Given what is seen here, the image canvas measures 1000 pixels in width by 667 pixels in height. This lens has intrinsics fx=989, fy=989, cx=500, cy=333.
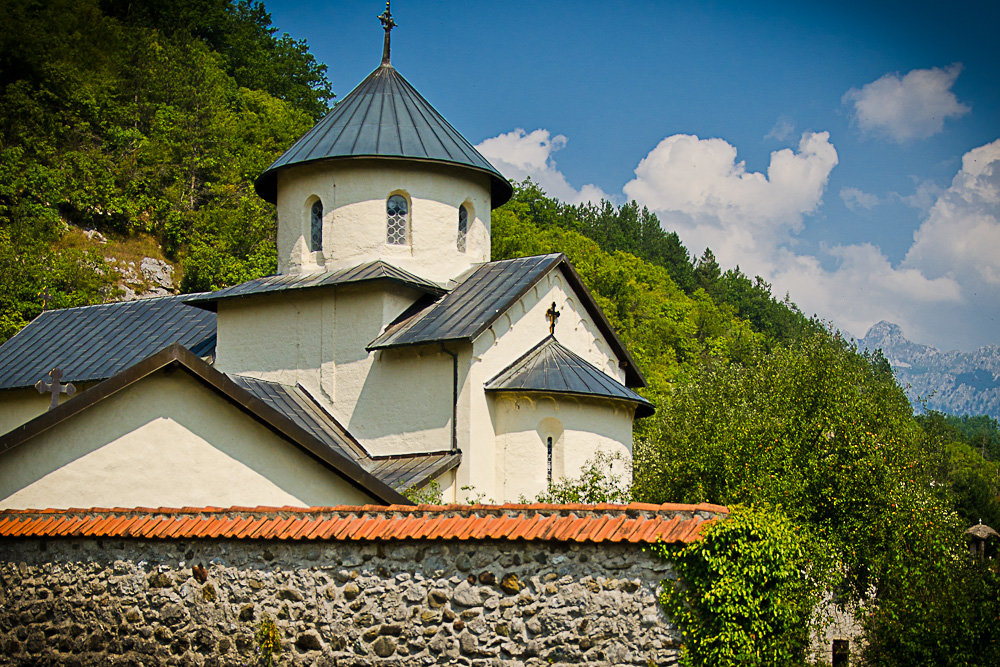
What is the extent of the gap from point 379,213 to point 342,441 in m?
4.60

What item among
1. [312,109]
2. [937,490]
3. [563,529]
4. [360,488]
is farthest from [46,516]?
[312,109]

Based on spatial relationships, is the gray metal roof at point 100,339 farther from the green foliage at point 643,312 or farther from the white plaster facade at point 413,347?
the green foliage at point 643,312

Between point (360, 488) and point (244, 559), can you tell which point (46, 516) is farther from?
point (360, 488)

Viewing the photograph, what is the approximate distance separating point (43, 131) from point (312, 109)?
20876 millimetres

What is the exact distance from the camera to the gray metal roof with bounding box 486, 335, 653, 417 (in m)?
17.0

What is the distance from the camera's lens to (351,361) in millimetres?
18469

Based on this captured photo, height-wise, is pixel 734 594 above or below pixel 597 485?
below

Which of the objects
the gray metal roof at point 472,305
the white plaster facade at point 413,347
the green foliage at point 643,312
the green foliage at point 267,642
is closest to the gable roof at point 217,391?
the white plaster facade at point 413,347

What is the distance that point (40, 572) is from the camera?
973 cm

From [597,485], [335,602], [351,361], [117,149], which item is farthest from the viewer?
[117,149]

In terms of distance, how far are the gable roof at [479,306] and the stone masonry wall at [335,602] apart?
320 inches

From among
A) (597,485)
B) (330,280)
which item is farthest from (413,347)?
Answer: (597,485)

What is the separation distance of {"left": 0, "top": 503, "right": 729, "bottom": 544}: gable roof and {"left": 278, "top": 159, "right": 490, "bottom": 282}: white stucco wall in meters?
10.3

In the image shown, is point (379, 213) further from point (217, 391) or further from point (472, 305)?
point (217, 391)
